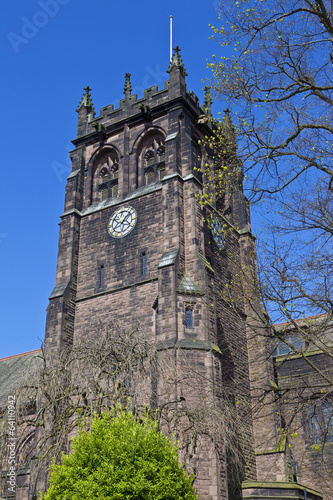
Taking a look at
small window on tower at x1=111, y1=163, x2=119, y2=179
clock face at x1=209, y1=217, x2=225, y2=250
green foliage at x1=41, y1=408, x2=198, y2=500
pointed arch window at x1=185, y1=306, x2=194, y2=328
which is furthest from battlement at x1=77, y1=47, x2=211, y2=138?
green foliage at x1=41, y1=408, x2=198, y2=500

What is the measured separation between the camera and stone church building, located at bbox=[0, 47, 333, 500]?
20.1m

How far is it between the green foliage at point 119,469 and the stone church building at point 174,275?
15.2 ft

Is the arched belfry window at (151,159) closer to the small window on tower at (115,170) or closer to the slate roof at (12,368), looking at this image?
the small window on tower at (115,170)

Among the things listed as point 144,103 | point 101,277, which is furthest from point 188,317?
point 144,103

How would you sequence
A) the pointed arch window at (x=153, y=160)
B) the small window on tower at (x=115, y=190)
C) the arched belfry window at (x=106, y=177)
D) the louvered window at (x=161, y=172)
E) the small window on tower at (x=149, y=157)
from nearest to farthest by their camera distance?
the louvered window at (x=161, y=172) < the pointed arch window at (x=153, y=160) < the small window on tower at (x=149, y=157) < the small window on tower at (x=115, y=190) < the arched belfry window at (x=106, y=177)

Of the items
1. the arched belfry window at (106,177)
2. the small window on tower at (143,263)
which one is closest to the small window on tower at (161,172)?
the arched belfry window at (106,177)

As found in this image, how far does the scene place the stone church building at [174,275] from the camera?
20109 millimetres

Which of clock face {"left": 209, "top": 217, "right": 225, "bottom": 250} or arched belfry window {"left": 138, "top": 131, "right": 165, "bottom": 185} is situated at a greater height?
arched belfry window {"left": 138, "top": 131, "right": 165, "bottom": 185}

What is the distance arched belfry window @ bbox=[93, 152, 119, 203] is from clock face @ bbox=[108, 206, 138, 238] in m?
1.85

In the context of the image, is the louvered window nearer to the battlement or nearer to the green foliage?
the battlement

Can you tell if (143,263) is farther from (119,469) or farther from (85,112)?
(119,469)

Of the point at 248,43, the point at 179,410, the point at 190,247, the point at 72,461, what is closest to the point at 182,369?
the point at 179,410

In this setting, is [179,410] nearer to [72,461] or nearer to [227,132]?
[72,461]

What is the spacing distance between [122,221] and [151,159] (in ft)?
12.7
